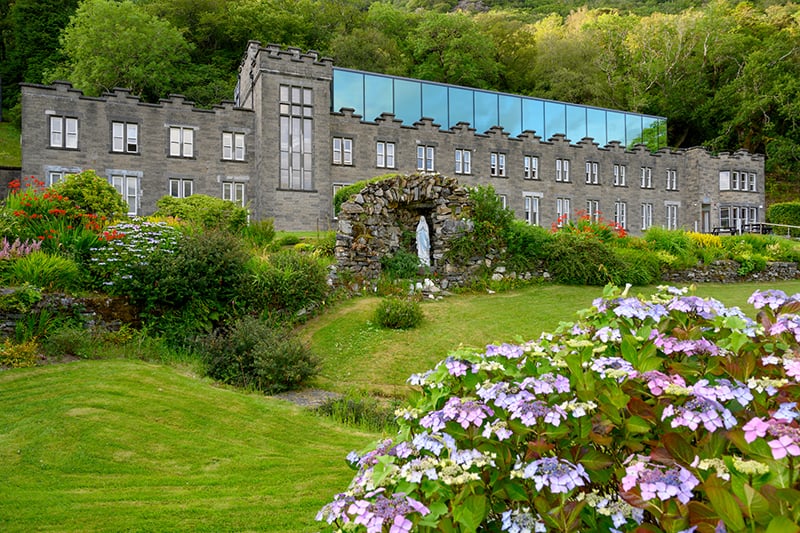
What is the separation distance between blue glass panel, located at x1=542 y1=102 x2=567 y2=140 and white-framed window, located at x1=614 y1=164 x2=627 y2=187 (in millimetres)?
5209

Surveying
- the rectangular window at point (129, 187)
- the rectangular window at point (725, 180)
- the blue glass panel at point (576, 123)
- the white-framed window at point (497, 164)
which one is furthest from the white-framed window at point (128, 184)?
the rectangular window at point (725, 180)

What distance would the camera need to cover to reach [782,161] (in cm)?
5269

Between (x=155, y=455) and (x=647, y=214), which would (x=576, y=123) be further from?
(x=155, y=455)

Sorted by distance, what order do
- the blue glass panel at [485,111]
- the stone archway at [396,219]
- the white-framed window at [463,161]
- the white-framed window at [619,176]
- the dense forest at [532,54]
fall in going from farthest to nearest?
the dense forest at [532,54]
the white-framed window at [619,176]
the blue glass panel at [485,111]
the white-framed window at [463,161]
the stone archway at [396,219]

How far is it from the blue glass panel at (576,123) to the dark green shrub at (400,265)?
1334 inches

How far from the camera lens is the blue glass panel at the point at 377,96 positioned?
126 feet

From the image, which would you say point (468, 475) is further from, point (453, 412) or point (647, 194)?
point (647, 194)

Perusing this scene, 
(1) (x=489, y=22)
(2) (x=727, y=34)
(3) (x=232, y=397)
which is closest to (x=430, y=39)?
(1) (x=489, y=22)

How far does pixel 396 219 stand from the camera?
17.5 m

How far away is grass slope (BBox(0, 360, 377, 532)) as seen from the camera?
14.0 feet

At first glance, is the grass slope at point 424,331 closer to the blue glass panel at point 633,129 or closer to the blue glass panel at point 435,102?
the blue glass panel at point 435,102

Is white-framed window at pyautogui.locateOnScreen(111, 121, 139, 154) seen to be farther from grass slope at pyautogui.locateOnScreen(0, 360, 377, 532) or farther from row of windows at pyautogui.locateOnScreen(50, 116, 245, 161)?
grass slope at pyautogui.locateOnScreen(0, 360, 377, 532)

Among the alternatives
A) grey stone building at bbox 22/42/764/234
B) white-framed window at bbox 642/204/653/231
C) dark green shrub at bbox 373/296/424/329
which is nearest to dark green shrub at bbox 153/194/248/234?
grey stone building at bbox 22/42/764/234

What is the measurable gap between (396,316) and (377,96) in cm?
2911
